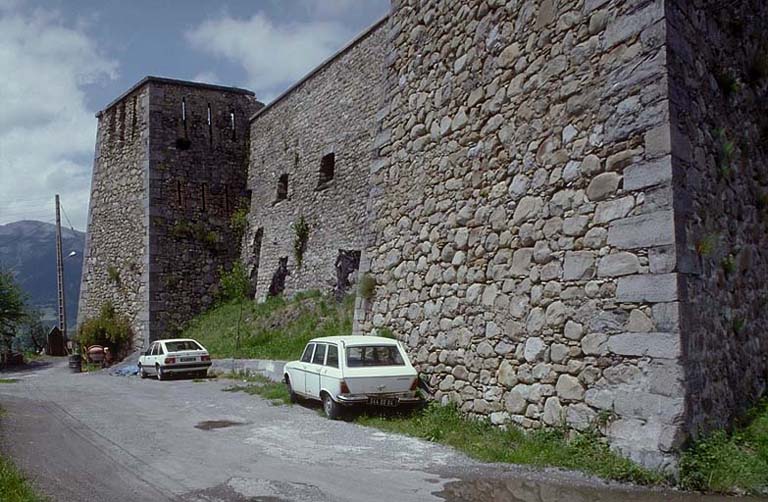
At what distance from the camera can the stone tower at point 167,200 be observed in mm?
25516

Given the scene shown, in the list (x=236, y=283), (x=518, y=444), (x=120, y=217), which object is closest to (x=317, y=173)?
(x=236, y=283)

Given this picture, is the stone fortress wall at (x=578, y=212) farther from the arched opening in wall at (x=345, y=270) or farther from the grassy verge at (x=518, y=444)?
the arched opening in wall at (x=345, y=270)

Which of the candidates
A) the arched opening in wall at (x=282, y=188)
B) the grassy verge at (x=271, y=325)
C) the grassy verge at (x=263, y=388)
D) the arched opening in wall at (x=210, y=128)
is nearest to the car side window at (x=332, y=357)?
the grassy verge at (x=263, y=388)

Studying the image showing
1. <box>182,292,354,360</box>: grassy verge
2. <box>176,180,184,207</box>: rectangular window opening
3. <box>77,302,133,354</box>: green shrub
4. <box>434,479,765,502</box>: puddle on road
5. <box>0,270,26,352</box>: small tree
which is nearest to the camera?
<box>434,479,765,502</box>: puddle on road

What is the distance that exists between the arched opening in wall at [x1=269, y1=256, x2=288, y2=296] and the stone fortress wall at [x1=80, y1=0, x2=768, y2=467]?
11754 millimetres

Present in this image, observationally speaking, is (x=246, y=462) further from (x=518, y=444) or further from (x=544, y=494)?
(x=544, y=494)

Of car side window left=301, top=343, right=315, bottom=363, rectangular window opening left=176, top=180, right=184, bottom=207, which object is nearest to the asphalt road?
car side window left=301, top=343, right=315, bottom=363

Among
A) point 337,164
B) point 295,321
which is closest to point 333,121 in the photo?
point 337,164

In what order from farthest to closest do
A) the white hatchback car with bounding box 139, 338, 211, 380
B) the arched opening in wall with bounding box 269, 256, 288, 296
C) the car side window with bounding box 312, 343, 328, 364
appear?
the arched opening in wall with bounding box 269, 256, 288, 296
the white hatchback car with bounding box 139, 338, 211, 380
the car side window with bounding box 312, 343, 328, 364

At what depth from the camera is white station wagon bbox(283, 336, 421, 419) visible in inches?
401

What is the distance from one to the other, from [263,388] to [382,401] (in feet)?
16.0

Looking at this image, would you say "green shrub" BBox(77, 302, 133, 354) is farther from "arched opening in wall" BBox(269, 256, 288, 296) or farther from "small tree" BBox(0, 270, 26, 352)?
"arched opening in wall" BBox(269, 256, 288, 296)

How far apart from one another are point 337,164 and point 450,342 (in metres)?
12.5

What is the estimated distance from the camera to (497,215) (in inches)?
369
